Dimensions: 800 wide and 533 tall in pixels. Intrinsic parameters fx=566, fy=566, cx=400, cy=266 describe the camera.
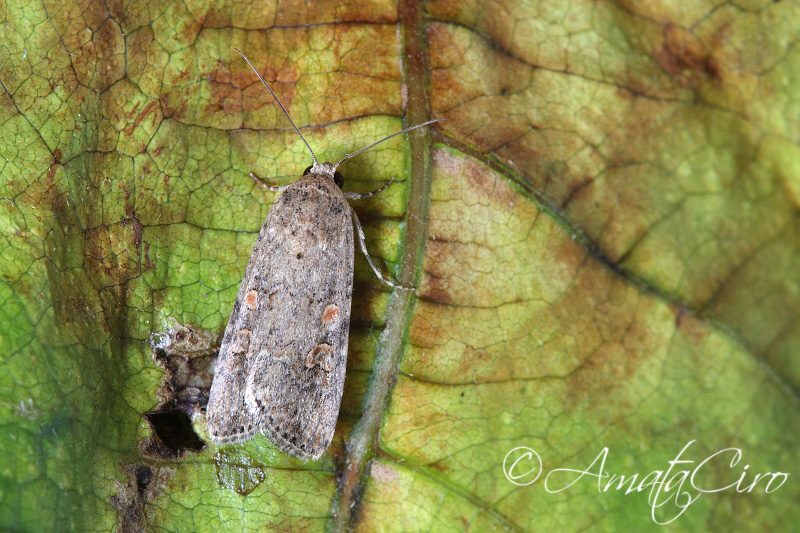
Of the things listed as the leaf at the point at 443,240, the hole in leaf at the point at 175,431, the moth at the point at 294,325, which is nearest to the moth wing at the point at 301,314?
the moth at the point at 294,325

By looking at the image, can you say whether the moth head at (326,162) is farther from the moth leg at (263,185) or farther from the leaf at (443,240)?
the moth leg at (263,185)

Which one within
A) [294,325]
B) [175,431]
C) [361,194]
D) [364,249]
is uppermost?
[361,194]

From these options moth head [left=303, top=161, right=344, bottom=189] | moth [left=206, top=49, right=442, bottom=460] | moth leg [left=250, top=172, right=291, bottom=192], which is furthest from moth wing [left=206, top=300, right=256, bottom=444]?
moth head [left=303, top=161, right=344, bottom=189]

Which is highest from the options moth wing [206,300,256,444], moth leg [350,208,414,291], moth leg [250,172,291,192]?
moth leg [250,172,291,192]

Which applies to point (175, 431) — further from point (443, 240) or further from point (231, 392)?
point (443, 240)

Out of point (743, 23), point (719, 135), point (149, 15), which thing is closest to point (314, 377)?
point (149, 15)

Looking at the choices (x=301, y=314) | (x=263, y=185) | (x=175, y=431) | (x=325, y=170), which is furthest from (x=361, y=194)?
(x=175, y=431)

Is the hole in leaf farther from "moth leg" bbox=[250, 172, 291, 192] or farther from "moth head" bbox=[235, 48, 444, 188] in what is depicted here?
"moth head" bbox=[235, 48, 444, 188]
